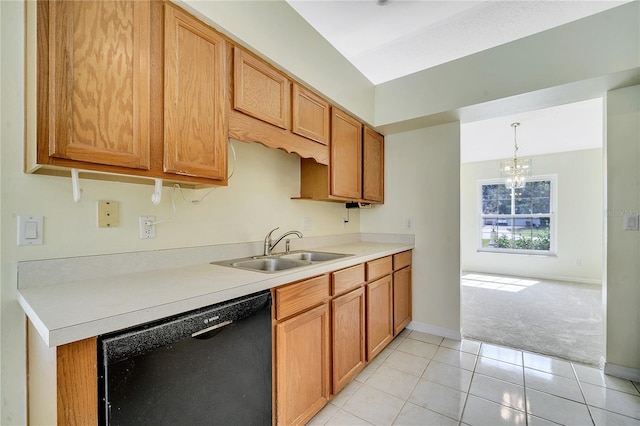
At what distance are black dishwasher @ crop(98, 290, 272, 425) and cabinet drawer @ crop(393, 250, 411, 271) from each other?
1.61m

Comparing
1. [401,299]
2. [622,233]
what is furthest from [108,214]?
[622,233]

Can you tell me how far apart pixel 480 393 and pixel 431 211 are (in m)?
1.62

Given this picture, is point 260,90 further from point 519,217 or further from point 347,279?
point 519,217

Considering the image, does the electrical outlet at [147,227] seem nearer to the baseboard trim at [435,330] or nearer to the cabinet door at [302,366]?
the cabinet door at [302,366]

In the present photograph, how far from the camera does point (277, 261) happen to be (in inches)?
78.1

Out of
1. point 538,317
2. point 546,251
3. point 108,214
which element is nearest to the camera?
point 108,214

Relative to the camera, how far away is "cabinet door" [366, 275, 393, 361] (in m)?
2.18

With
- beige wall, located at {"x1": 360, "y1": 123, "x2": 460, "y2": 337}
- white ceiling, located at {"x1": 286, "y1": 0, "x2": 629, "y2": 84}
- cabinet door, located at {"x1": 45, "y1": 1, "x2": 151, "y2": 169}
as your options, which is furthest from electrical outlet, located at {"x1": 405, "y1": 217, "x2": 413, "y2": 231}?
cabinet door, located at {"x1": 45, "y1": 1, "x2": 151, "y2": 169}

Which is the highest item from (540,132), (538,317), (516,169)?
(540,132)

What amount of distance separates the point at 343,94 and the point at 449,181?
138 centimetres

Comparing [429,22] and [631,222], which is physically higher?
[429,22]

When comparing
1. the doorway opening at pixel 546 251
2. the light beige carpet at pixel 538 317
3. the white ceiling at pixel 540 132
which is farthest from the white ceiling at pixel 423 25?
the light beige carpet at pixel 538 317

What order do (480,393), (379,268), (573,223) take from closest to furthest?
(480,393) < (379,268) < (573,223)

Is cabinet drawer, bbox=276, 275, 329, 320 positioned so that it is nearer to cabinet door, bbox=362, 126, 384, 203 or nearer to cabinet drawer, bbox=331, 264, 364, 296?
cabinet drawer, bbox=331, 264, 364, 296
